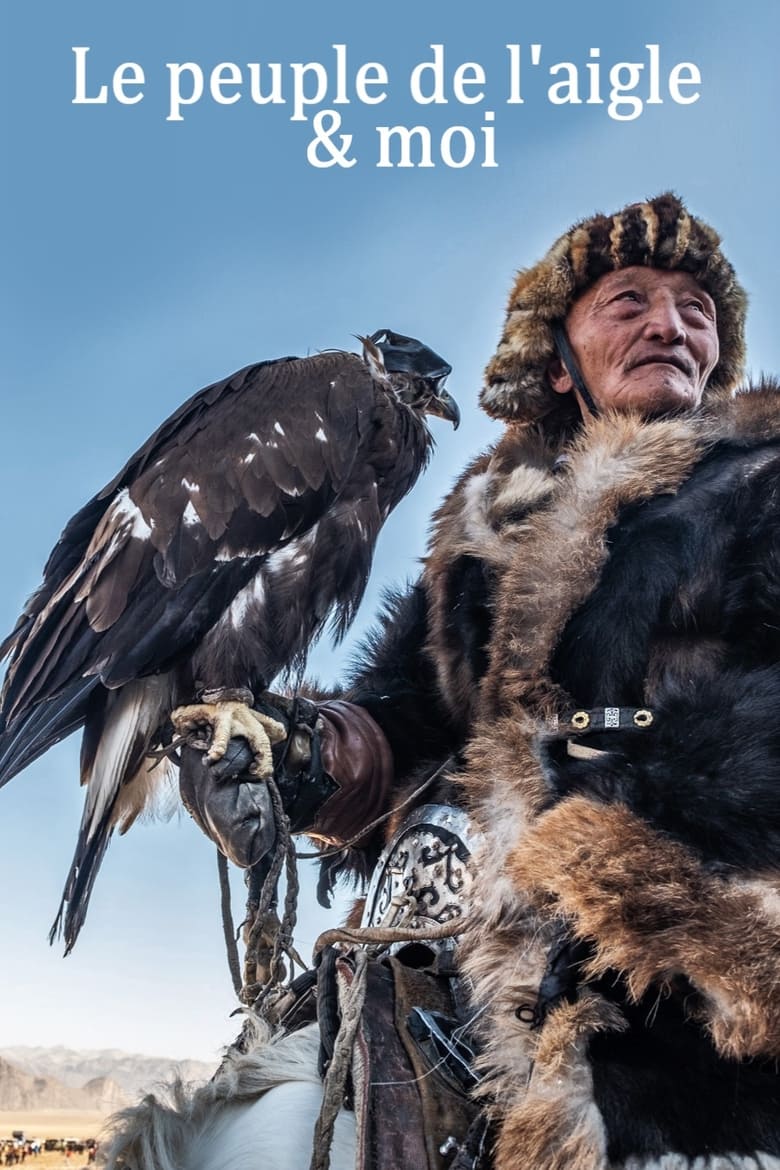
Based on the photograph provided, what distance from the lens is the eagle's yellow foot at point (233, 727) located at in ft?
8.15

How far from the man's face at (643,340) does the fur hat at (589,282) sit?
0.04m

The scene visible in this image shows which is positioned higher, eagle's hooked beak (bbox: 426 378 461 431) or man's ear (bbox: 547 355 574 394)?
eagle's hooked beak (bbox: 426 378 461 431)

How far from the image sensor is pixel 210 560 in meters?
3.14

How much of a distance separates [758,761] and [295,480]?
1.84 m

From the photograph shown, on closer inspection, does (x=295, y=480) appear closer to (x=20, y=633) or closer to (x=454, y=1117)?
(x=20, y=633)

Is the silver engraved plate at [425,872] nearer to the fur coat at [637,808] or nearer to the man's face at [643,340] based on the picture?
the fur coat at [637,808]

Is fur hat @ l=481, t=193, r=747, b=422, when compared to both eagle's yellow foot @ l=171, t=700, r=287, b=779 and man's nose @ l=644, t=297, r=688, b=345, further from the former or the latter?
eagle's yellow foot @ l=171, t=700, r=287, b=779

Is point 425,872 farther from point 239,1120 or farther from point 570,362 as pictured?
point 570,362

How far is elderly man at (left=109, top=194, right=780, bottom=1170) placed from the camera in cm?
164

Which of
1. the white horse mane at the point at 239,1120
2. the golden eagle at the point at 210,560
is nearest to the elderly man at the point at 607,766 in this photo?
the white horse mane at the point at 239,1120

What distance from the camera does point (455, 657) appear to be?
273 centimetres

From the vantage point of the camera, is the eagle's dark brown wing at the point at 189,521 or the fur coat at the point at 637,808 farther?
the eagle's dark brown wing at the point at 189,521

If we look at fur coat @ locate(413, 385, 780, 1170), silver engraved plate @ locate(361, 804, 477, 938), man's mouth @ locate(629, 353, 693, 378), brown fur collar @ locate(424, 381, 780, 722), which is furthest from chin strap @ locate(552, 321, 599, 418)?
silver engraved plate @ locate(361, 804, 477, 938)

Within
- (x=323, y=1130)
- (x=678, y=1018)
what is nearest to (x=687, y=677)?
(x=678, y=1018)
